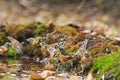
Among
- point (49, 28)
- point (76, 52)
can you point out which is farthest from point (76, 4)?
point (76, 52)

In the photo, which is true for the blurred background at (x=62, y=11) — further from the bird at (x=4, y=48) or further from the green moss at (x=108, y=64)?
the green moss at (x=108, y=64)

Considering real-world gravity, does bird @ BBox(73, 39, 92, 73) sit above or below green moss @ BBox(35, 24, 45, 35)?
below

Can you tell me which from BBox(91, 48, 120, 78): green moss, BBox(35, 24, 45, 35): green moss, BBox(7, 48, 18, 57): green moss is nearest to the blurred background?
BBox(35, 24, 45, 35): green moss

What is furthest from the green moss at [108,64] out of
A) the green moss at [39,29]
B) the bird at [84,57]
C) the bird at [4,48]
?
the green moss at [39,29]

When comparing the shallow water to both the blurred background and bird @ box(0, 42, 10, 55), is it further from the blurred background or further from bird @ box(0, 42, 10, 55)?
the blurred background

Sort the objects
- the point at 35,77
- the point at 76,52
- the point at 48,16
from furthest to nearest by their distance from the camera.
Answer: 1. the point at 48,16
2. the point at 76,52
3. the point at 35,77

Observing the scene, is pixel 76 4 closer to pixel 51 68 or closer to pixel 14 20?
pixel 14 20

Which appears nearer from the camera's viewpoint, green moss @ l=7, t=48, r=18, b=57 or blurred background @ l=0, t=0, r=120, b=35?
green moss @ l=7, t=48, r=18, b=57
